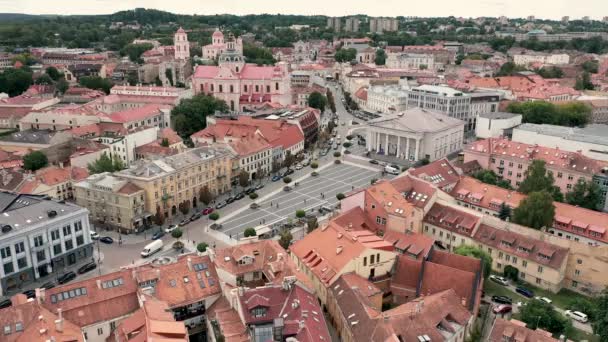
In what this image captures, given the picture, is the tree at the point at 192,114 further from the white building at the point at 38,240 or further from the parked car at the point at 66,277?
the parked car at the point at 66,277

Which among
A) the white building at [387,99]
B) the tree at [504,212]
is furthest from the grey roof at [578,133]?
the white building at [387,99]

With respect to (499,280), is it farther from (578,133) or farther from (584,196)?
(578,133)

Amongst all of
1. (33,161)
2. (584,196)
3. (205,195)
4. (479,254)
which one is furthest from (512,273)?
(33,161)

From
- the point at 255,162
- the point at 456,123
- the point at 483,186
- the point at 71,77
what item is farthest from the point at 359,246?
the point at 71,77

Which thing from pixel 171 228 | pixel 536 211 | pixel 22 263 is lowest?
pixel 171 228

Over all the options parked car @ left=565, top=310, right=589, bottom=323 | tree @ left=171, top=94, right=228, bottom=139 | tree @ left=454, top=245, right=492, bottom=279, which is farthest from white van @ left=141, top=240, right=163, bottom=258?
tree @ left=171, top=94, right=228, bottom=139

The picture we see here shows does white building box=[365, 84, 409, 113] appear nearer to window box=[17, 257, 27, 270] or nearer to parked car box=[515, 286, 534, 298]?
parked car box=[515, 286, 534, 298]

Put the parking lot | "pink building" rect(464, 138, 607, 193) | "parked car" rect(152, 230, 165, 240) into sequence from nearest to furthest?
"parked car" rect(152, 230, 165, 240) < the parking lot < "pink building" rect(464, 138, 607, 193)
